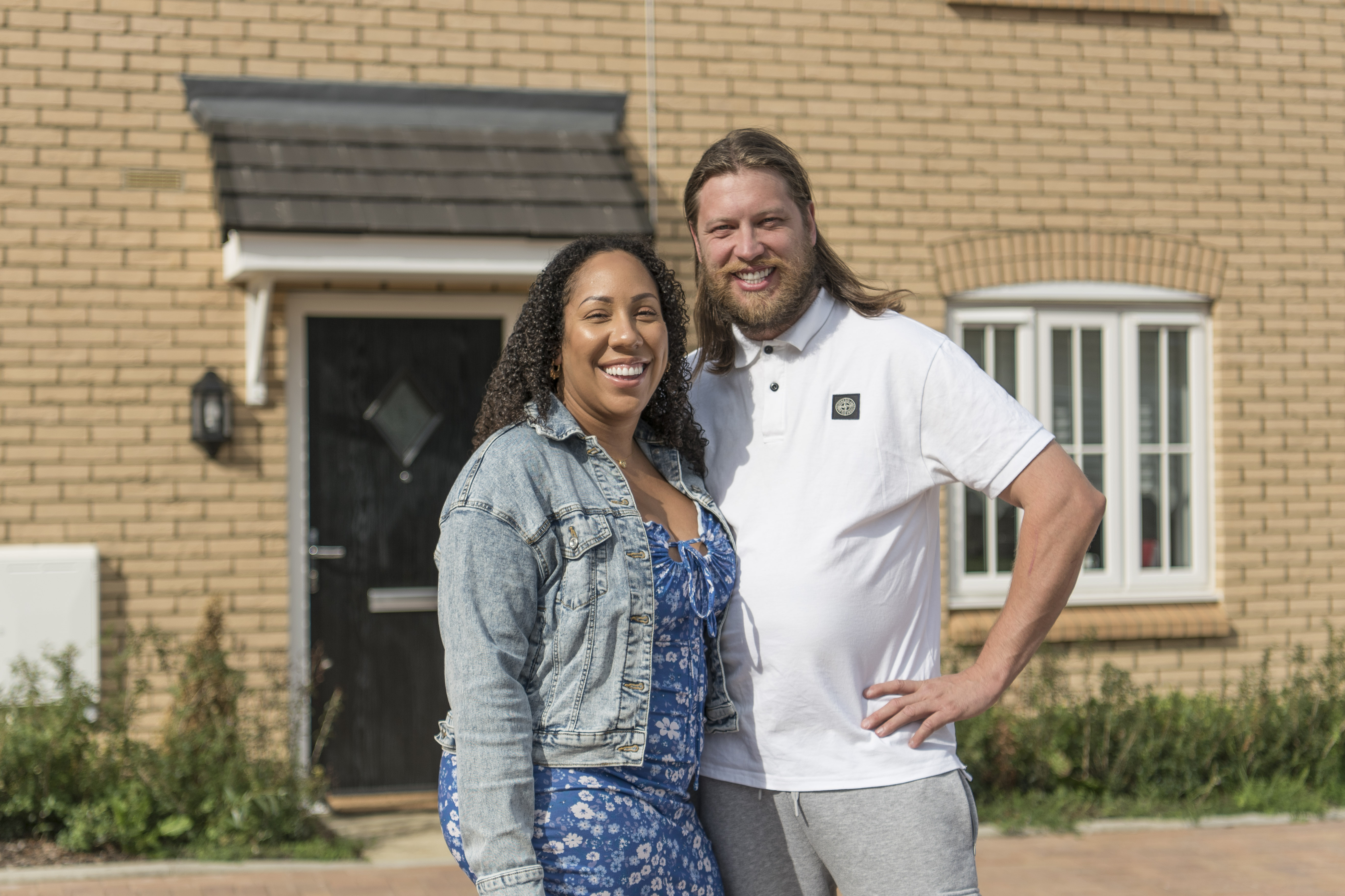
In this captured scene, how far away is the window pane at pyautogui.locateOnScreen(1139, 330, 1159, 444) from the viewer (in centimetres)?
723

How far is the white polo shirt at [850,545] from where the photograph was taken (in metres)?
2.46

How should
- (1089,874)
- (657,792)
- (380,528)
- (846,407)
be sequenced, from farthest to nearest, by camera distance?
(380,528) < (1089,874) < (846,407) < (657,792)

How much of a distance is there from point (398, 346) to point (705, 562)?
14.1 ft

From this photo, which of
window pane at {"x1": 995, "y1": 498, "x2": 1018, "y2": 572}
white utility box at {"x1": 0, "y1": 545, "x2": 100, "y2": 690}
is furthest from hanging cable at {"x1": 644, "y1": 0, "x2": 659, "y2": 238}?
white utility box at {"x1": 0, "y1": 545, "x2": 100, "y2": 690}

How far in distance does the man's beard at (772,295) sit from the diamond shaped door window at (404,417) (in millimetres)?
3965

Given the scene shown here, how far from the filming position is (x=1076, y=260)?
277 inches

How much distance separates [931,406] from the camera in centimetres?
250

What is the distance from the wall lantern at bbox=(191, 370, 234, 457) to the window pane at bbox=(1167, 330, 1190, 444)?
16.4 ft

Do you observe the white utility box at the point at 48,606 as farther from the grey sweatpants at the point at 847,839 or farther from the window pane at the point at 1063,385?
the window pane at the point at 1063,385

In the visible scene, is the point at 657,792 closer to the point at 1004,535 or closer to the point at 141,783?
the point at 141,783

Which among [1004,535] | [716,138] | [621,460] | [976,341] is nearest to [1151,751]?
[1004,535]

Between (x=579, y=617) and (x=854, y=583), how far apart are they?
58 cm

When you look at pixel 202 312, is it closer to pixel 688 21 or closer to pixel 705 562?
pixel 688 21

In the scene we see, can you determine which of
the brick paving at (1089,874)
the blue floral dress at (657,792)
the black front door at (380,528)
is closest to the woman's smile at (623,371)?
the blue floral dress at (657,792)
